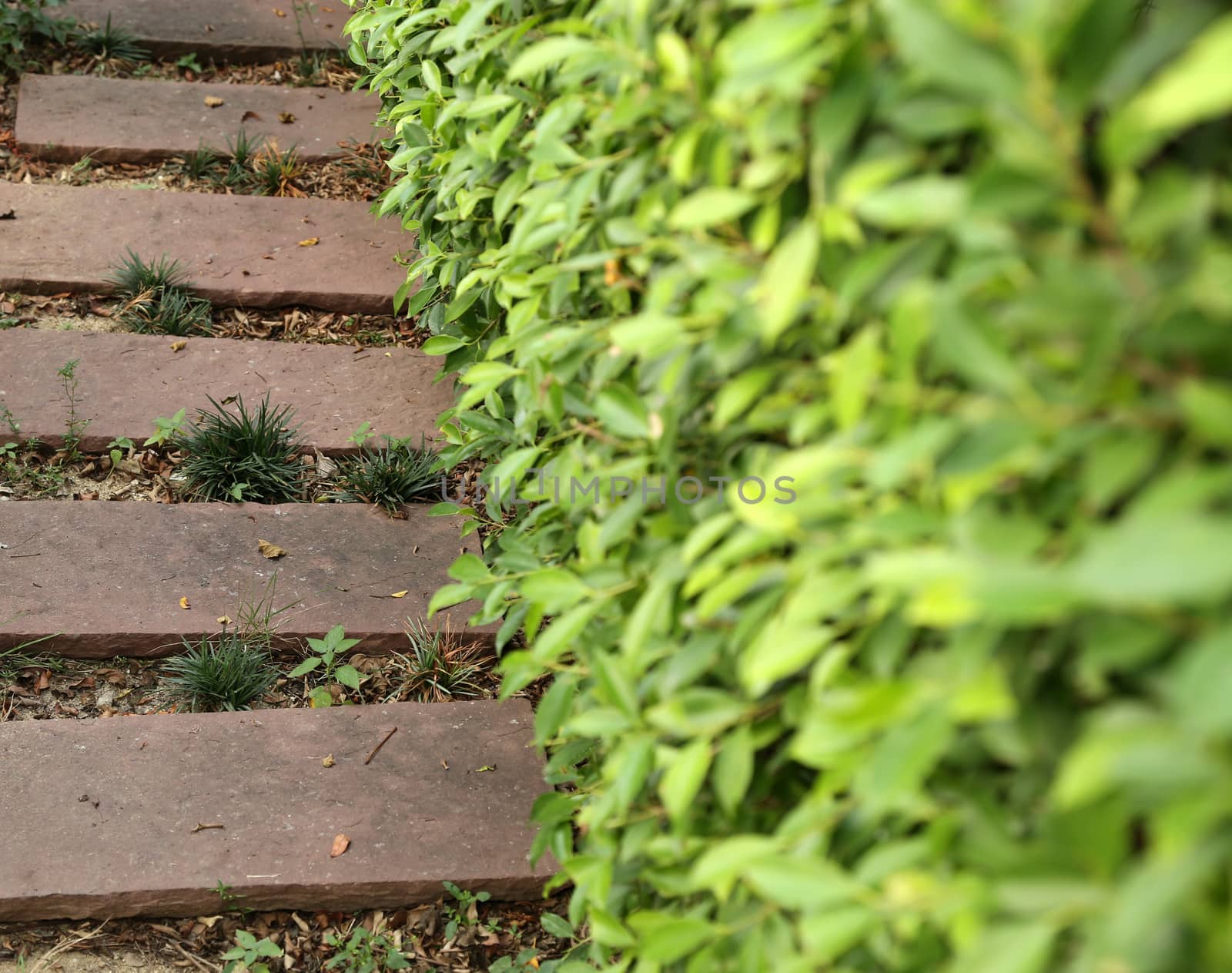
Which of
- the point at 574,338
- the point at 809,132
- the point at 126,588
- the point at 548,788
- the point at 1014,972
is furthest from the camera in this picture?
the point at 126,588

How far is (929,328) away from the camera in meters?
0.72

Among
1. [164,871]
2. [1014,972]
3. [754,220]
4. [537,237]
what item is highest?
[754,220]

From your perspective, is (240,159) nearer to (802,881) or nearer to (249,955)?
(249,955)

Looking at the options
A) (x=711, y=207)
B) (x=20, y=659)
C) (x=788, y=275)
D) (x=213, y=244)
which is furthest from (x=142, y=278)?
(x=788, y=275)

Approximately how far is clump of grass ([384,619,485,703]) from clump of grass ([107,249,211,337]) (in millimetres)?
1195

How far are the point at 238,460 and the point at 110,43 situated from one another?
2108 millimetres

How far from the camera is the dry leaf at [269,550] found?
90.8 inches

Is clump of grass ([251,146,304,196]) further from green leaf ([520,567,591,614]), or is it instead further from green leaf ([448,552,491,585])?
green leaf ([520,567,591,614])

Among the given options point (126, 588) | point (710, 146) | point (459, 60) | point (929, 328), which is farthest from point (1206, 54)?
point (126, 588)

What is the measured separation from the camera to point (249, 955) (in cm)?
174

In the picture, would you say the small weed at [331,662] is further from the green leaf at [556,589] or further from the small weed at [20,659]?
the green leaf at [556,589]

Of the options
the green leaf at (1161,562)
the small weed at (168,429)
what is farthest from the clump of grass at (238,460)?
the green leaf at (1161,562)

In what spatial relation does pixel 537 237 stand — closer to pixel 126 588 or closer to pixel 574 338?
pixel 574 338

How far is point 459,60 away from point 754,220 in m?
1.01
